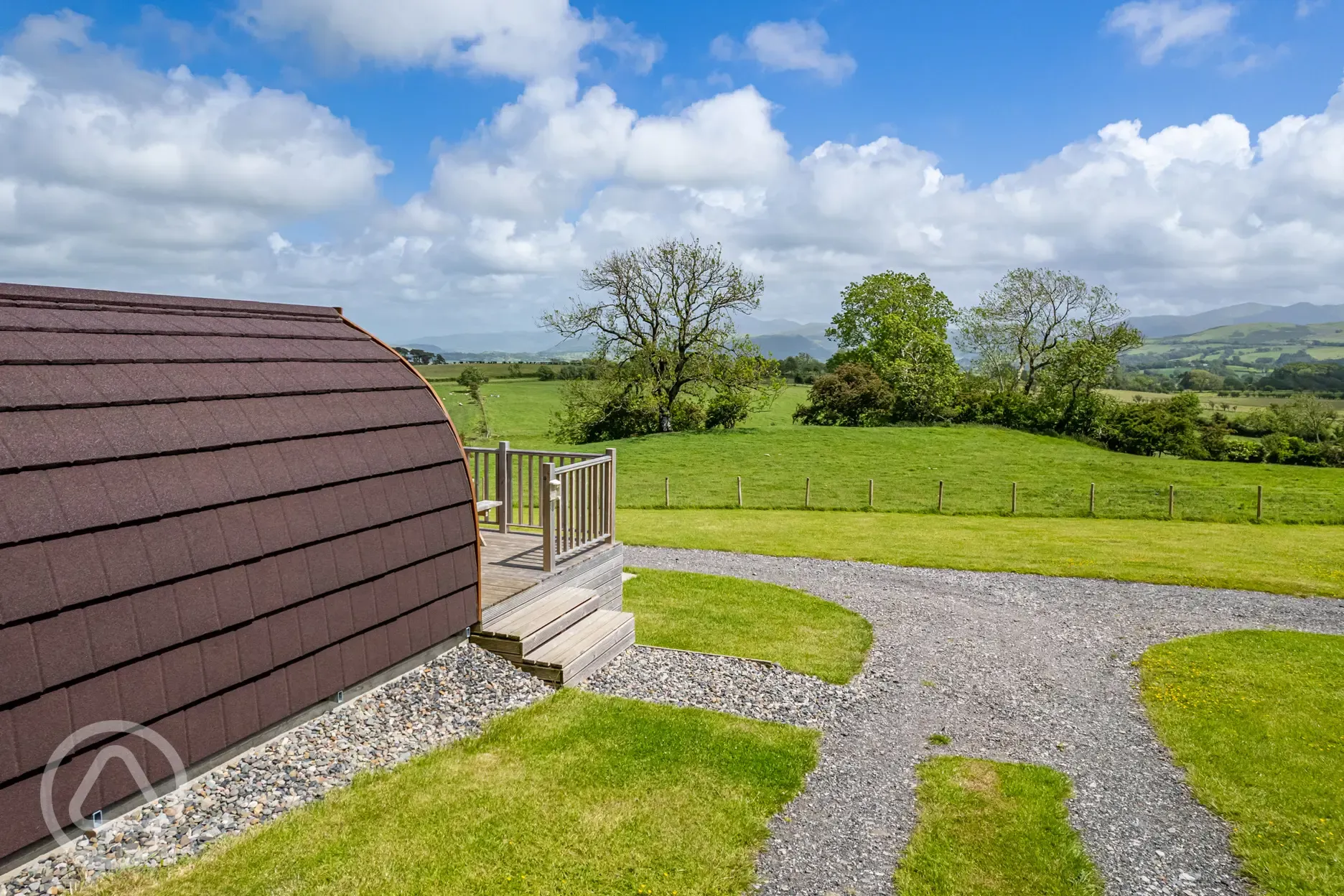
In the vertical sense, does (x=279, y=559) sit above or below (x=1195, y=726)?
above

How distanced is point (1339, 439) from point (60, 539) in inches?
1678

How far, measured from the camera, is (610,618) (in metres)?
9.35

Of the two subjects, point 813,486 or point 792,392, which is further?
point 792,392

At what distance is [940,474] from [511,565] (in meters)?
23.9

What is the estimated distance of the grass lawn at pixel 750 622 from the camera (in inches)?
387

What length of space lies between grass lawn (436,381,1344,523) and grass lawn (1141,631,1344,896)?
13.7 meters

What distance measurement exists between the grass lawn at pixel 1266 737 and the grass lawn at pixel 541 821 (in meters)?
3.43

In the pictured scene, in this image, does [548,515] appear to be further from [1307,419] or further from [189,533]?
[1307,419]

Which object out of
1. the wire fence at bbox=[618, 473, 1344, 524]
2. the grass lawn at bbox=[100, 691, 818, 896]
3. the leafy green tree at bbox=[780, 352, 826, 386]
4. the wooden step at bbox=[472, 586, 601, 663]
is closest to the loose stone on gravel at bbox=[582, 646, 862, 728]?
the wooden step at bbox=[472, 586, 601, 663]

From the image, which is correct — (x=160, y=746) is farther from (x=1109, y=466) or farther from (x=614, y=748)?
(x=1109, y=466)

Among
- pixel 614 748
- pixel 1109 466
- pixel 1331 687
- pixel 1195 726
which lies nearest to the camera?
pixel 614 748

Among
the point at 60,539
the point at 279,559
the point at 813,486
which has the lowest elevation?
the point at 813,486

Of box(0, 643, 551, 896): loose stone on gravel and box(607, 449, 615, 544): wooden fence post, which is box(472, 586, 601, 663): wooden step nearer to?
box(0, 643, 551, 896): loose stone on gravel

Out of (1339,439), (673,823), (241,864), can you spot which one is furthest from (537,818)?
(1339,439)
